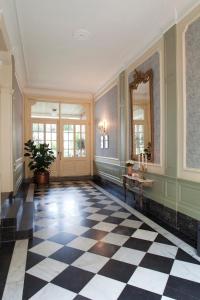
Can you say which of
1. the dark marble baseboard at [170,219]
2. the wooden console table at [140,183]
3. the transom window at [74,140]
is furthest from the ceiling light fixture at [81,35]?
the transom window at [74,140]

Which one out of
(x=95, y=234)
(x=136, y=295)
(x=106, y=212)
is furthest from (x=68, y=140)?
(x=136, y=295)

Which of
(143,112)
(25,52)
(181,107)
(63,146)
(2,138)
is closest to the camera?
(181,107)

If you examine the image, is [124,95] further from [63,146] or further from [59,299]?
[59,299]

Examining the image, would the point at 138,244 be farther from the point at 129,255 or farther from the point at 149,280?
the point at 149,280

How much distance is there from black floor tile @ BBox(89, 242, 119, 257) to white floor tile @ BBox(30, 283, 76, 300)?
0.76 meters

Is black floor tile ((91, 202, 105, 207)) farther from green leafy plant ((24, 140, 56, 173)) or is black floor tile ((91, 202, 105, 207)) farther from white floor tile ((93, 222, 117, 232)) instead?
green leafy plant ((24, 140, 56, 173))

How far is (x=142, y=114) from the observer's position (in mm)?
4492

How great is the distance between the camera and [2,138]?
4.12 metres

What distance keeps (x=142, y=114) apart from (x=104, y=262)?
3024mm

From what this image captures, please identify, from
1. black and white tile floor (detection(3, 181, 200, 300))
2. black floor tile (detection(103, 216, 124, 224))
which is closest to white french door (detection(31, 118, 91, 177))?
black and white tile floor (detection(3, 181, 200, 300))

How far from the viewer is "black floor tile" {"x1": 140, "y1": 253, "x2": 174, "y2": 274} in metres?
2.23

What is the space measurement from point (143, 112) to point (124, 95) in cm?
119

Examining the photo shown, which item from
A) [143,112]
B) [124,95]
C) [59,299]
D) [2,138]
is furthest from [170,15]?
[59,299]

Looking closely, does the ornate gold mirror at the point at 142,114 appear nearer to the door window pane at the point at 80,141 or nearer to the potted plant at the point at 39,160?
the potted plant at the point at 39,160
